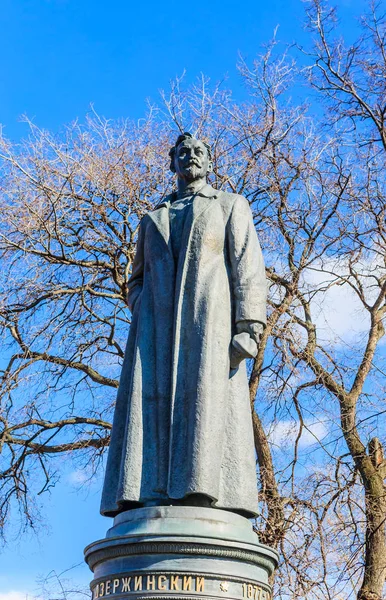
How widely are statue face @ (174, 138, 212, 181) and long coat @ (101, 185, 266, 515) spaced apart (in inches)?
9.0

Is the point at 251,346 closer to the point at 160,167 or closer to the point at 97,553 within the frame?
the point at 97,553

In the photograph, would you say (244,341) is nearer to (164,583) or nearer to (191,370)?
(191,370)

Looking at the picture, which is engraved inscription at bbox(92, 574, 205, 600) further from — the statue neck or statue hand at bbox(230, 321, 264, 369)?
the statue neck

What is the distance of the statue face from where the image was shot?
7199 millimetres

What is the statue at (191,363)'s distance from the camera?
241 inches

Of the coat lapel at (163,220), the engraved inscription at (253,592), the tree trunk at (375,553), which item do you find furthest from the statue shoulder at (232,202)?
the tree trunk at (375,553)

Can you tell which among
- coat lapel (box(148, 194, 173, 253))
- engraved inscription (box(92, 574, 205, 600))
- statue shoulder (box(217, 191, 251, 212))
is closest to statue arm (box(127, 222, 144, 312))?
coat lapel (box(148, 194, 173, 253))

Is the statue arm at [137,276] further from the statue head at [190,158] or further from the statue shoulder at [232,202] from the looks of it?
the statue shoulder at [232,202]

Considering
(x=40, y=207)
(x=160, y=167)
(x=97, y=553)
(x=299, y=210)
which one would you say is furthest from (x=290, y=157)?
(x=97, y=553)

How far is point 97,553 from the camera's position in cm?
602

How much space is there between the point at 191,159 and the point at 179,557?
2.95 metres

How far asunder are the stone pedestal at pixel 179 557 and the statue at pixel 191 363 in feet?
0.67

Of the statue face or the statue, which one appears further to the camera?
the statue face

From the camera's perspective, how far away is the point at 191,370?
6.34m
